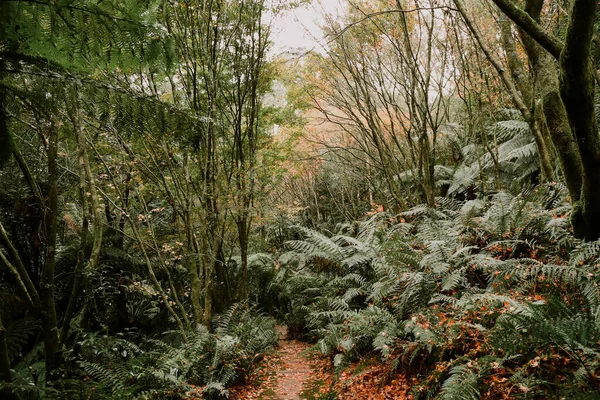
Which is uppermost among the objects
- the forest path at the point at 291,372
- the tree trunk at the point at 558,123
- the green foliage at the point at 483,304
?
the tree trunk at the point at 558,123

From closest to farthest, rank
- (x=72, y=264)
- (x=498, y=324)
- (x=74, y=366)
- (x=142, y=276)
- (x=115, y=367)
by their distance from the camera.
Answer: (x=498, y=324)
(x=115, y=367)
(x=74, y=366)
(x=72, y=264)
(x=142, y=276)

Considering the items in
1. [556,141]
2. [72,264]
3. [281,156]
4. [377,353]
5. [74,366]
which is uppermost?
[281,156]

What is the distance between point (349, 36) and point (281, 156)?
12.4 ft

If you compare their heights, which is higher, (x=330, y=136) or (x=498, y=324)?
(x=330, y=136)

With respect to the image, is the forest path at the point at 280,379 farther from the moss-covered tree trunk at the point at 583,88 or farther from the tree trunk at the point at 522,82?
the tree trunk at the point at 522,82

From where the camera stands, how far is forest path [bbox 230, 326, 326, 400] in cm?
462

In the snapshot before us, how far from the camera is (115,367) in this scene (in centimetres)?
388

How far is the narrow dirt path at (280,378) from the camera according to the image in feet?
15.2

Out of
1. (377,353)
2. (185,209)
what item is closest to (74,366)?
(185,209)

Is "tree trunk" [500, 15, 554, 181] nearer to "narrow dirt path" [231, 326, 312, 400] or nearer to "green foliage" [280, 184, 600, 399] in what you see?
"green foliage" [280, 184, 600, 399]

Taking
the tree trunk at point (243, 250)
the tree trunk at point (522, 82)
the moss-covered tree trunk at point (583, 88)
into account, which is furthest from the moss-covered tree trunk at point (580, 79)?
the tree trunk at point (243, 250)

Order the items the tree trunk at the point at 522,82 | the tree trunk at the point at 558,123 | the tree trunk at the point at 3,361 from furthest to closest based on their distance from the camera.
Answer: the tree trunk at the point at 522,82
the tree trunk at the point at 558,123
the tree trunk at the point at 3,361

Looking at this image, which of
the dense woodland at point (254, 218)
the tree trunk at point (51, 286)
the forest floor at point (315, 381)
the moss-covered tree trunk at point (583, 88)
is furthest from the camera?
the forest floor at point (315, 381)

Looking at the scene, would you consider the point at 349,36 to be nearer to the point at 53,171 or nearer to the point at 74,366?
the point at 53,171
